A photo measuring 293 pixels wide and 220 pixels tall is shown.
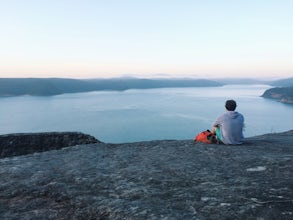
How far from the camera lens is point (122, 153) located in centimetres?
907

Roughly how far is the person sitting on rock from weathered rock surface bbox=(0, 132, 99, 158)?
5004 mm

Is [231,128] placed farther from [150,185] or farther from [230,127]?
[150,185]

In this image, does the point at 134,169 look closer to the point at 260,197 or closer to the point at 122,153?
the point at 122,153

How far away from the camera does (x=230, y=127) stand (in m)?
10.2

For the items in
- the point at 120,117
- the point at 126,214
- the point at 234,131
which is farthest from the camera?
the point at 120,117

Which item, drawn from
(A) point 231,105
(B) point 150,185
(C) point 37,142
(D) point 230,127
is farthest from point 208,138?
(C) point 37,142

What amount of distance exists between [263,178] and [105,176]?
3.16 m

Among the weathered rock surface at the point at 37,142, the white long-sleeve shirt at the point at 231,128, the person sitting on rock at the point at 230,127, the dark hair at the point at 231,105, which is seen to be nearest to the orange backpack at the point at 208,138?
the person sitting on rock at the point at 230,127

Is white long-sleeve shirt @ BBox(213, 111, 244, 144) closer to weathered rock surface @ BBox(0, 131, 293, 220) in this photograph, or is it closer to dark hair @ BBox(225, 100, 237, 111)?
dark hair @ BBox(225, 100, 237, 111)

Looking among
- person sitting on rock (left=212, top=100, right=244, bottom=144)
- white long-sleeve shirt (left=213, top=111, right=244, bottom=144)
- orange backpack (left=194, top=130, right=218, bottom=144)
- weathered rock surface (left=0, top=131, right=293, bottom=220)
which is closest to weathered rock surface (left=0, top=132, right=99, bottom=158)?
weathered rock surface (left=0, top=131, right=293, bottom=220)

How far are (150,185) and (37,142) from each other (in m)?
7.62

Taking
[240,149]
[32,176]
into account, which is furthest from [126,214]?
[240,149]

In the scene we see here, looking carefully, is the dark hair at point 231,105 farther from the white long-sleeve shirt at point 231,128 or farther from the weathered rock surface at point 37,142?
the weathered rock surface at point 37,142

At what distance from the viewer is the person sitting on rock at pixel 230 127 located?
1019 centimetres
